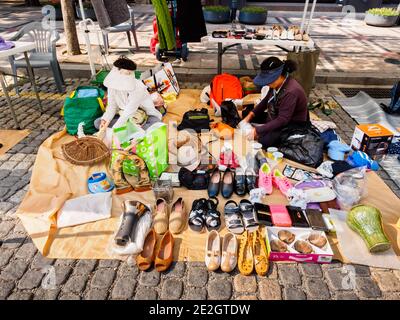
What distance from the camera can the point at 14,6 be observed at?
15.3 metres

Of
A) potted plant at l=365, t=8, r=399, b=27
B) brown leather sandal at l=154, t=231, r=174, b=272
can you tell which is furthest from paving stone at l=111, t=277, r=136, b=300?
potted plant at l=365, t=8, r=399, b=27

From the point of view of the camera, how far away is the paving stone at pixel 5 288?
246cm

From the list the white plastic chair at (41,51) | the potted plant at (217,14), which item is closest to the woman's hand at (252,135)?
the white plastic chair at (41,51)

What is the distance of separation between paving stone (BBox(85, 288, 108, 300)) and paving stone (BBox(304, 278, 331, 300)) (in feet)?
5.82

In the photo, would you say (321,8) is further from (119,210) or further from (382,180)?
(119,210)

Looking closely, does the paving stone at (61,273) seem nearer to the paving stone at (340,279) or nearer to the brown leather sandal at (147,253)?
the brown leather sandal at (147,253)

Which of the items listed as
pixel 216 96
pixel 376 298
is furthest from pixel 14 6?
pixel 376 298

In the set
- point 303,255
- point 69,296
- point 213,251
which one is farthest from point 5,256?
point 303,255

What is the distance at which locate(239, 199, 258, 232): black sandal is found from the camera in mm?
3017

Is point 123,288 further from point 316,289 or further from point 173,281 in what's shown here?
point 316,289

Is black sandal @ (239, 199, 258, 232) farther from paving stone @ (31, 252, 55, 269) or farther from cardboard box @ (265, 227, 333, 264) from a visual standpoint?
paving stone @ (31, 252, 55, 269)

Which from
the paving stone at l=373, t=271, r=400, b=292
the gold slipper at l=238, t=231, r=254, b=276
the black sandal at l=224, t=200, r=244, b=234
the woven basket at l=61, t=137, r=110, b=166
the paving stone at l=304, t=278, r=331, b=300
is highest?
the woven basket at l=61, t=137, r=110, b=166

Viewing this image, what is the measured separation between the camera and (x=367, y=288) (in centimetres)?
254

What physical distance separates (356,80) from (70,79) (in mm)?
6847
